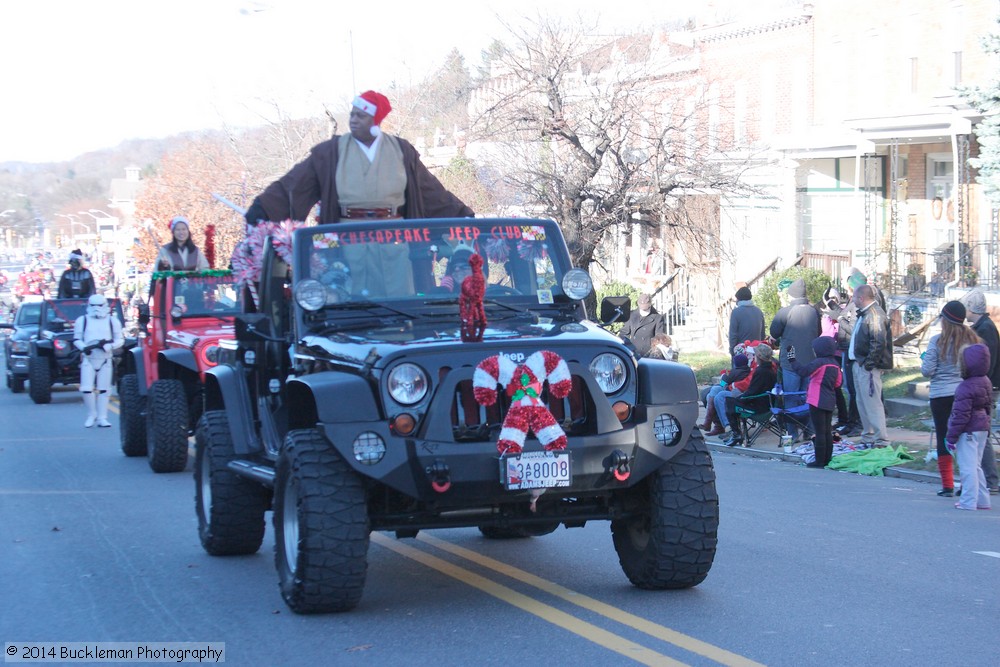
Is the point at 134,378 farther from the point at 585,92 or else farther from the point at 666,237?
the point at 666,237

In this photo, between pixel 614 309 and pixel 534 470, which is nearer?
pixel 534 470

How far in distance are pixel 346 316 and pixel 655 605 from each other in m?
2.44

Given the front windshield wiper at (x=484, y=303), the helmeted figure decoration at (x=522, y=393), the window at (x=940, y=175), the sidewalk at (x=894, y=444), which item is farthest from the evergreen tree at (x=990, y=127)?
the helmeted figure decoration at (x=522, y=393)

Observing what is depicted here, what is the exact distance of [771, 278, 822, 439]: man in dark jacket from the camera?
15.1m

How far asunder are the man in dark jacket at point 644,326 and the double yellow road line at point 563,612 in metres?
10.2

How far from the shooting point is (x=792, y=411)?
15.5 m

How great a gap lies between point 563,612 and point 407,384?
1.49 meters

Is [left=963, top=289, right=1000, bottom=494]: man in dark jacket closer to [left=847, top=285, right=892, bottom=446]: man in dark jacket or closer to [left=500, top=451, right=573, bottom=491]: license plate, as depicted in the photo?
[left=847, top=285, right=892, bottom=446]: man in dark jacket

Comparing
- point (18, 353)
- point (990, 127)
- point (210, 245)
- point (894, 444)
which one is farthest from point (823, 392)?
point (18, 353)

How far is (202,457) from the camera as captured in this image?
9008 millimetres

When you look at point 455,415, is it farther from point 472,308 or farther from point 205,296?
point 205,296

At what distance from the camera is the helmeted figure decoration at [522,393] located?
6.30 meters

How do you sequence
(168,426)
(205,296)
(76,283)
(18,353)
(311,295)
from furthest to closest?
(18,353)
(76,283)
(205,296)
(168,426)
(311,295)

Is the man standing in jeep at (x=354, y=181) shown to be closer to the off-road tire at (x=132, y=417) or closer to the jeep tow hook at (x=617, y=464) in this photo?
the jeep tow hook at (x=617, y=464)
